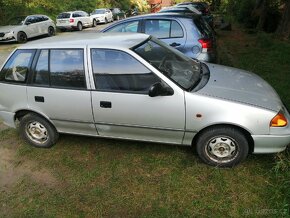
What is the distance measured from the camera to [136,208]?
3580 millimetres

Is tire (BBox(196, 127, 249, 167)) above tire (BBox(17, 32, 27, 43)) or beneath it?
above

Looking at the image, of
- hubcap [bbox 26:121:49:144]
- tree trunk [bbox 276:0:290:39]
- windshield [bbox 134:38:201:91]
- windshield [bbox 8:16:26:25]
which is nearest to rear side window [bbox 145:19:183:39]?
windshield [bbox 134:38:201:91]

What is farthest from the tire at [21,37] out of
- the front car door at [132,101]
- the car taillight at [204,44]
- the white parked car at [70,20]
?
the front car door at [132,101]

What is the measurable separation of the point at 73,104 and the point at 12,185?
1370 millimetres

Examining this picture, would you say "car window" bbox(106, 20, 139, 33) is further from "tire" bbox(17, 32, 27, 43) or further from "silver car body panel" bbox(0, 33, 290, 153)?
"tire" bbox(17, 32, 27, 43)

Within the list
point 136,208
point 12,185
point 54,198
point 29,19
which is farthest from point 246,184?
point 29,19

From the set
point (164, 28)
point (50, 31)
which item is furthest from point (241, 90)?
point (50, 31)

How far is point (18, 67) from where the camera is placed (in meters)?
4.65

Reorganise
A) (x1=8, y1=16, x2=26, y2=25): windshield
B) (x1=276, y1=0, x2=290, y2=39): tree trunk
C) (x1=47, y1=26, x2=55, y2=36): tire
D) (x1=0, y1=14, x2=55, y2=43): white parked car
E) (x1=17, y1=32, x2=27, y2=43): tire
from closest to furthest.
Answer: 1. (x1=276, y1=0, x2=290, y2=39): tree trunk
2. (x1=0, y1=14, x2=55, y2=43): white parked car
3. (x1=17, y1=32, x2=27, y2=43): tire
4. (x1=8, y1=16, x2=26, y2=25): windshield
5. (x1=47, y1=26, x2=55, y2=36): tire

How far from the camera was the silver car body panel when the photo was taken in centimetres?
373

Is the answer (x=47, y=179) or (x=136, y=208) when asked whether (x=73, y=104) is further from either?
(x=136, y=208)

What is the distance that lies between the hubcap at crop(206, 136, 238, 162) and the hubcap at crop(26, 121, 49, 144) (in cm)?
258

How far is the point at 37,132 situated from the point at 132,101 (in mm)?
1868

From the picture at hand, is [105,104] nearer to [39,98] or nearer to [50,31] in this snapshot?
[39,98]
